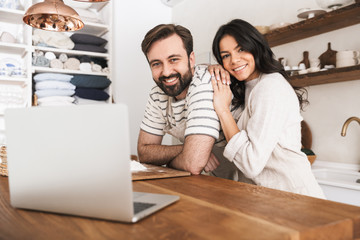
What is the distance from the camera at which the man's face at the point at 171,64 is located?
1.60 meters

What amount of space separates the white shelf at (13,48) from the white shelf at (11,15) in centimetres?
29

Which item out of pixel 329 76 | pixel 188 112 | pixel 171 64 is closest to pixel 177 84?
pixel 171 64

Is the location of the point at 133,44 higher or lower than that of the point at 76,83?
higher

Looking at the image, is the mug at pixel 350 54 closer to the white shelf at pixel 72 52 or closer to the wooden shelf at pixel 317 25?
the wooden shelf at pixel 317 25

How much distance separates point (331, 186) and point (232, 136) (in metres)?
0.85

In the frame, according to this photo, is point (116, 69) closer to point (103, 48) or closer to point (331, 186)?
point (103, 48)

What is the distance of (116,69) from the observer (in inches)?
148

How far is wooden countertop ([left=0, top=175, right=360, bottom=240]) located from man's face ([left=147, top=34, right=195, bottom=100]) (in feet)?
2.76

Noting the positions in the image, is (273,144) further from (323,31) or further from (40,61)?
(40,61)

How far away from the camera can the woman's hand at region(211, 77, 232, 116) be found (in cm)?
142

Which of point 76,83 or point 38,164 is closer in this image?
point 38,164

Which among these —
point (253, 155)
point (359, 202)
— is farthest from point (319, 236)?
point (359, 202)

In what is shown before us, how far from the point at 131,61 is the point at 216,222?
3379mm

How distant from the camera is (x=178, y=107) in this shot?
1661 millimetres
